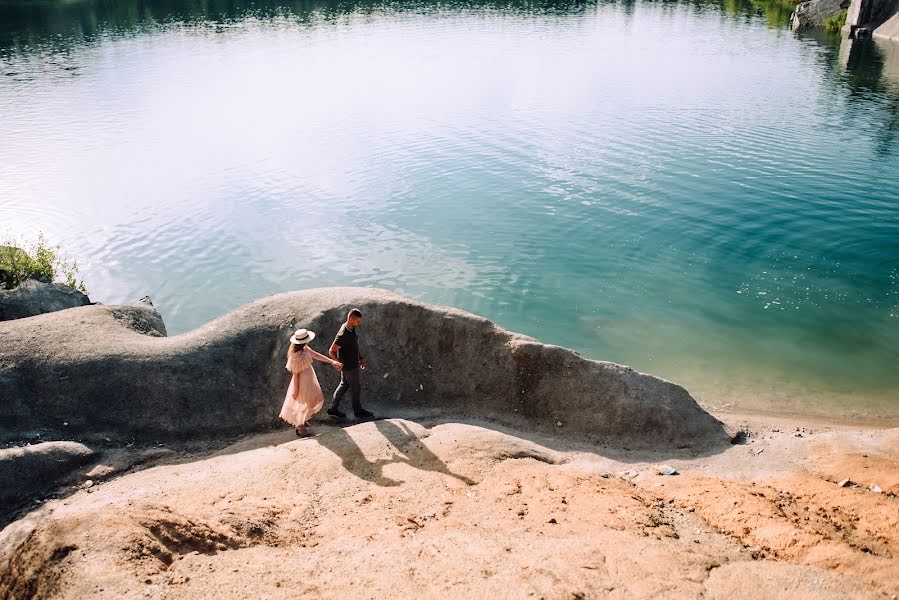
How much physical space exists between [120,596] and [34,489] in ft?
18.9

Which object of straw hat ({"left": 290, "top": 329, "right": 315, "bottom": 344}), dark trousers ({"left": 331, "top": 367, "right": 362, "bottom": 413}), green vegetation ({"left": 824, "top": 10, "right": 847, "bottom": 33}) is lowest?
dark trousers ({"left": 331, "top": 367, "right": 362, "bottom": 413})

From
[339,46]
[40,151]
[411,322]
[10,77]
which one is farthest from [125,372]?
[339,46]

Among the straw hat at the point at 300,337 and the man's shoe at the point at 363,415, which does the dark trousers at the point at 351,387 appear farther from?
the straw hat at the point at 300,337

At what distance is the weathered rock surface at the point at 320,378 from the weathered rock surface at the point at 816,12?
275 ft

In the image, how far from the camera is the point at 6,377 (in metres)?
13.0

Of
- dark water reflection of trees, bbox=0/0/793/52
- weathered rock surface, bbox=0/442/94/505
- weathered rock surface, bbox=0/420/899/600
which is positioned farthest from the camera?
dark water reflection of trees, bbox=0/0/793/52

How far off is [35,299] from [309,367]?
1050 cm

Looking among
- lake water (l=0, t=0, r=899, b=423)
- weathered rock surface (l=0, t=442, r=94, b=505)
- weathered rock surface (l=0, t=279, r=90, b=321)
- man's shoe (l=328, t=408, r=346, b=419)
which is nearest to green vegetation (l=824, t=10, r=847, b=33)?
lake water (l=0, t=0, r=899, b=423)

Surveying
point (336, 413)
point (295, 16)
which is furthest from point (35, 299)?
point (295, 16)

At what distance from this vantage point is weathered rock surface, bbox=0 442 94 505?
1095 cm

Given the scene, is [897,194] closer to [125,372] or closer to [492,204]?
[492,204]

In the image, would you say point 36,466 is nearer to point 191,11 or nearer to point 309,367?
point 309,367

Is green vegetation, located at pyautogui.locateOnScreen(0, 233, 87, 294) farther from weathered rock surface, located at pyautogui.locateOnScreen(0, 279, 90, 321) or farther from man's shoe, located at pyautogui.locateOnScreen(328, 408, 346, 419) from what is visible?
man's shoe, located at pyautogui.locateOnScreen(328, 408, 346, 419)

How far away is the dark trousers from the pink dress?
474 mm
